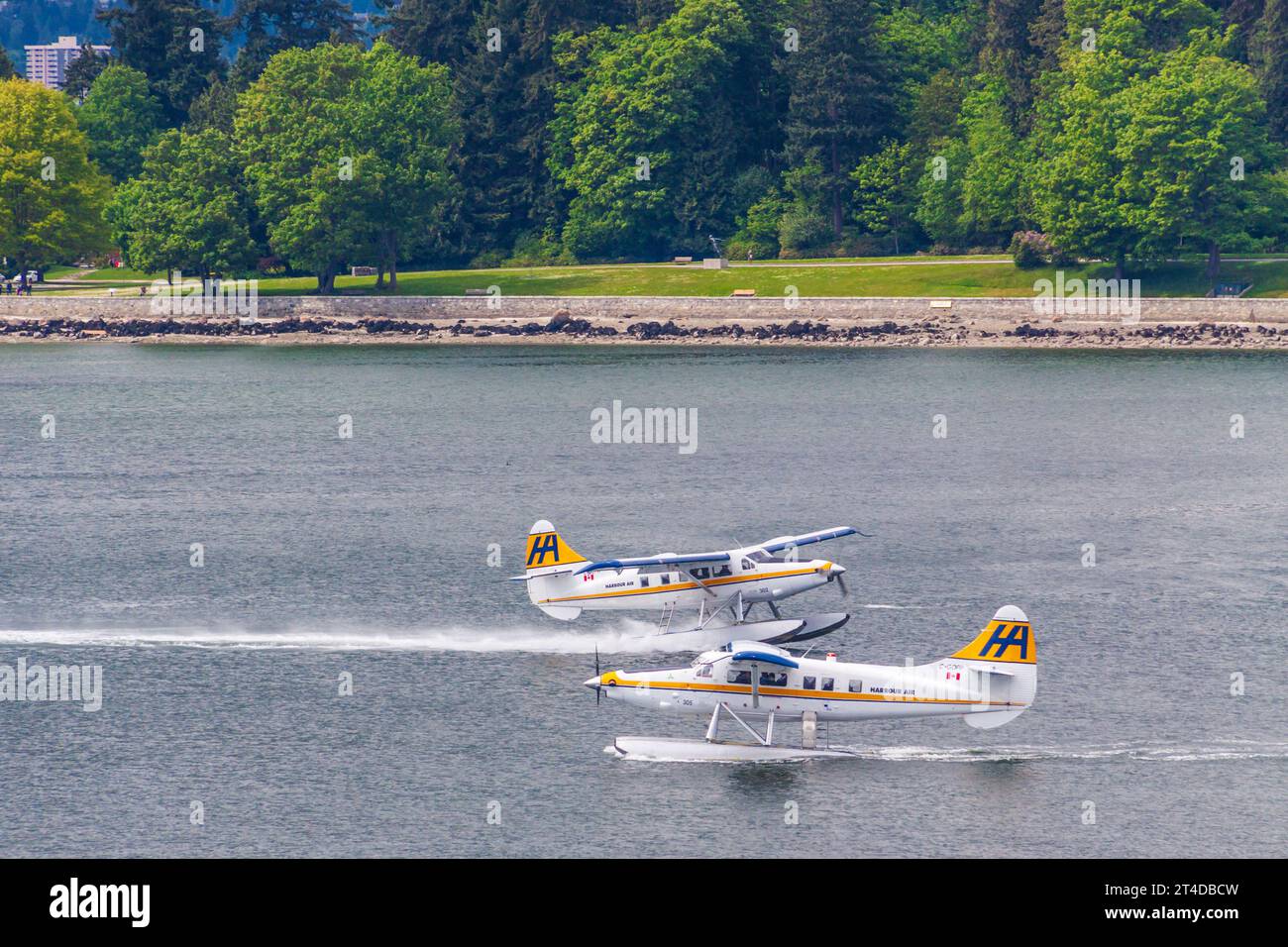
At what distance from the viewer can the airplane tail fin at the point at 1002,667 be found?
4975 cm

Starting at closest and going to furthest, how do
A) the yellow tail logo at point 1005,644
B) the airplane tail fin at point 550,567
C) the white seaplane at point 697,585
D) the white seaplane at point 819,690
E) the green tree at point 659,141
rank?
1. the yellow tail logo at point 1005,644
2. the white seaplane at point 819,690
3. the white seaplane at point 697,585
4. the airplane tail fin at point 550,567
5. the green tree at point 659,141

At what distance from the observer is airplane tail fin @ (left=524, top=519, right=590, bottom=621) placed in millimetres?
62125

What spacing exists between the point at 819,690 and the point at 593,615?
18.1 metres

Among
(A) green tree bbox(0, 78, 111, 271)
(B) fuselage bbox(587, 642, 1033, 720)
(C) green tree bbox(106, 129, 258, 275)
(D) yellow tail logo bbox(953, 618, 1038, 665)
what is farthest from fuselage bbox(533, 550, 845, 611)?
(A) green tree bbox(0, 78, 111, 271)

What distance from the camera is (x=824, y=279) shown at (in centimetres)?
16450

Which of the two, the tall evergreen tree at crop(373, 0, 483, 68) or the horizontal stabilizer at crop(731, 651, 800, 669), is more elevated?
the tall evergreen tree at crop(373, 0, 483, 68)

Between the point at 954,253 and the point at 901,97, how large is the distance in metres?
17.8

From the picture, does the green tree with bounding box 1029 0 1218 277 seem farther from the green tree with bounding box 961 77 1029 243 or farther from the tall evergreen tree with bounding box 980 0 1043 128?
the tall evergreen tree with bounding box 980 0 1043 128

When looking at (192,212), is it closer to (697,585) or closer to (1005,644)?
(697,585)

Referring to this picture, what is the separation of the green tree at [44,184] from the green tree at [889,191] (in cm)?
7756

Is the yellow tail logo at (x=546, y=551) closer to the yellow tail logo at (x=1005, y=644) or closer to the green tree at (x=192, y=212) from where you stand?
the yellow tail logo at (x=1005, y=644)

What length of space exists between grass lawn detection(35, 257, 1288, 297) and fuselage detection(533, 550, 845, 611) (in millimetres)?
101095

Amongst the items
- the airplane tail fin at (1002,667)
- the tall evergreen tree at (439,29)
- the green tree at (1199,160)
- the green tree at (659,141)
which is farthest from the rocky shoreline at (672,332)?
the airplane tail fin at (1002,667)

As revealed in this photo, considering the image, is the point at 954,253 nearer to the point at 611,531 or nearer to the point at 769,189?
the point at 769,189
